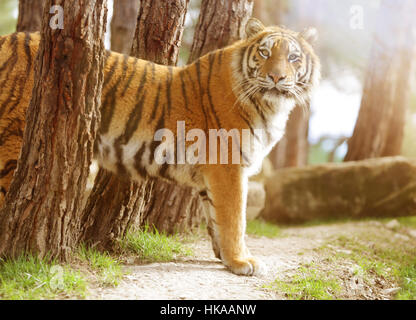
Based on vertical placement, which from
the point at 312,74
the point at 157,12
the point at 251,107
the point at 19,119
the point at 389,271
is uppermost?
the point at 157,12

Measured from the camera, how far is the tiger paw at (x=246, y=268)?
11.6 ft

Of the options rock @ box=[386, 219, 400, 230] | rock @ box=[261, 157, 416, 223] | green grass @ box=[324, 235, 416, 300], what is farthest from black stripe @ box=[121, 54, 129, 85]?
rock @ box=[386, 219, 400, 230]

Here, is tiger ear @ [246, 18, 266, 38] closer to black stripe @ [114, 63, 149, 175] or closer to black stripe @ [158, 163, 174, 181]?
black stripe @ [114, 63, 149, 175]

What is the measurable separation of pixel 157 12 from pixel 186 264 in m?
2.35

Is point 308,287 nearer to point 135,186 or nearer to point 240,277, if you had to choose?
point 240,277

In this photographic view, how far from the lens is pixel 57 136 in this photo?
9.93 ft

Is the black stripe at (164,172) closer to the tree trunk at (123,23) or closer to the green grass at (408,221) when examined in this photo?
the green grass at (408,221)

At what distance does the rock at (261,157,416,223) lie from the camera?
694cm

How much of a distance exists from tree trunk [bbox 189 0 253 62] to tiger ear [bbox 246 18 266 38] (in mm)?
991

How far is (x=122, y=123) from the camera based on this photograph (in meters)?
3.54

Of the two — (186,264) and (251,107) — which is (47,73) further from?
(186,264)

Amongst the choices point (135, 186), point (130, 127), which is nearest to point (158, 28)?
point (130, 127)

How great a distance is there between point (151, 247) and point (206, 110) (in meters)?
1.31
